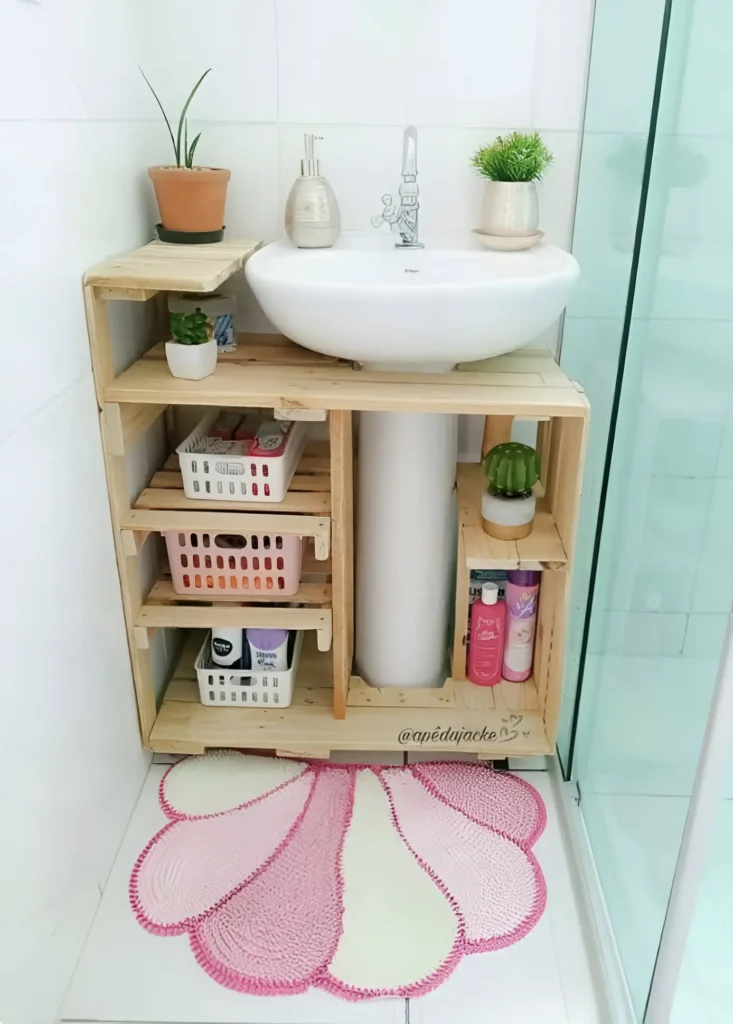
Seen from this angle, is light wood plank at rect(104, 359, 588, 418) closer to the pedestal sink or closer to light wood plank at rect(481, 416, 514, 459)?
the pedestal sink

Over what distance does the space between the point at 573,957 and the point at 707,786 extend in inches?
20.5

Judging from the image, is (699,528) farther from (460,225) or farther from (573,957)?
(460,225)

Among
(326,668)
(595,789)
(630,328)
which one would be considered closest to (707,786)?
(595,789)

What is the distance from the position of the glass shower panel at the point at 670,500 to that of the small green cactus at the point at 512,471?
0.69ft

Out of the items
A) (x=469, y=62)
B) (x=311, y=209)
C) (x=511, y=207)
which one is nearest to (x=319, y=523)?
(x=311, y=209)

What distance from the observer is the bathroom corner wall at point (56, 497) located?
1.01 m

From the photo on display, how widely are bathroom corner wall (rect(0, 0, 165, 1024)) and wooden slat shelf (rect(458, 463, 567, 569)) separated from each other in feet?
2.11

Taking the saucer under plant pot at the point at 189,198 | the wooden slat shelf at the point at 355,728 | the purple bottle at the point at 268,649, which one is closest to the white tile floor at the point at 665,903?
the wooden slat shelf at the point at 355,728

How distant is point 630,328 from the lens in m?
1.25

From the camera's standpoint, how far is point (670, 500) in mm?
1113

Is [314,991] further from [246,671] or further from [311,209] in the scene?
[311,209]

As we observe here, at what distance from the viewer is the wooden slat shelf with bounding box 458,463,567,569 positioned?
4.90 feet

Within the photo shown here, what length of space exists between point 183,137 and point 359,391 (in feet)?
2.19

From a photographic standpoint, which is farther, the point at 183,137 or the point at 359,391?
the point at 183,137
